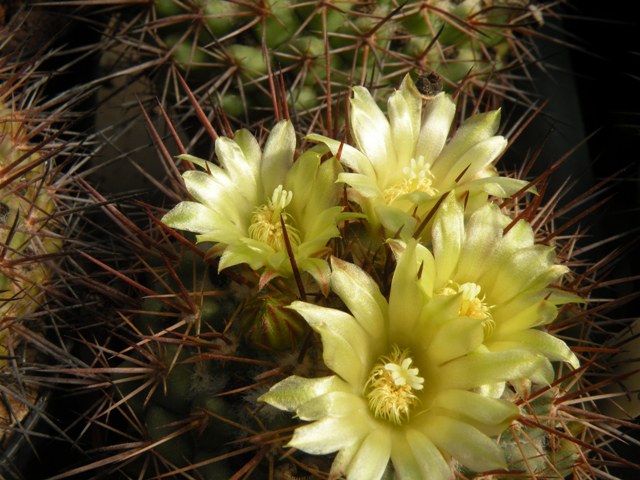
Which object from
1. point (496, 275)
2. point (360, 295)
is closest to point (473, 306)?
point (496, 275)

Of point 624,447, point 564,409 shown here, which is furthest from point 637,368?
point 624,447

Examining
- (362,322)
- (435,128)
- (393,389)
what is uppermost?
(435,128)

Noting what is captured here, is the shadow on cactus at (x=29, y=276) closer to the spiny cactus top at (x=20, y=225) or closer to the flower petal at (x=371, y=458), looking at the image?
the spiny cactus top at (x=20, y=225)

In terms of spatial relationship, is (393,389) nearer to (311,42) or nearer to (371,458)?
(371,458)

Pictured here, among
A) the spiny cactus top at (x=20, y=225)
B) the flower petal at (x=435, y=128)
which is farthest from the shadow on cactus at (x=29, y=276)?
the flower petal at (x=435, y=128)

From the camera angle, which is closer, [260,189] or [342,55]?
[260,189]

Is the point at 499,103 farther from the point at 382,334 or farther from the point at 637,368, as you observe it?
the point at 382,334

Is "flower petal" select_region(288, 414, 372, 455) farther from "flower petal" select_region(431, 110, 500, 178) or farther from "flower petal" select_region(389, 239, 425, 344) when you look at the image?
"flower petal" select_region(431, 110, 500, 178)
